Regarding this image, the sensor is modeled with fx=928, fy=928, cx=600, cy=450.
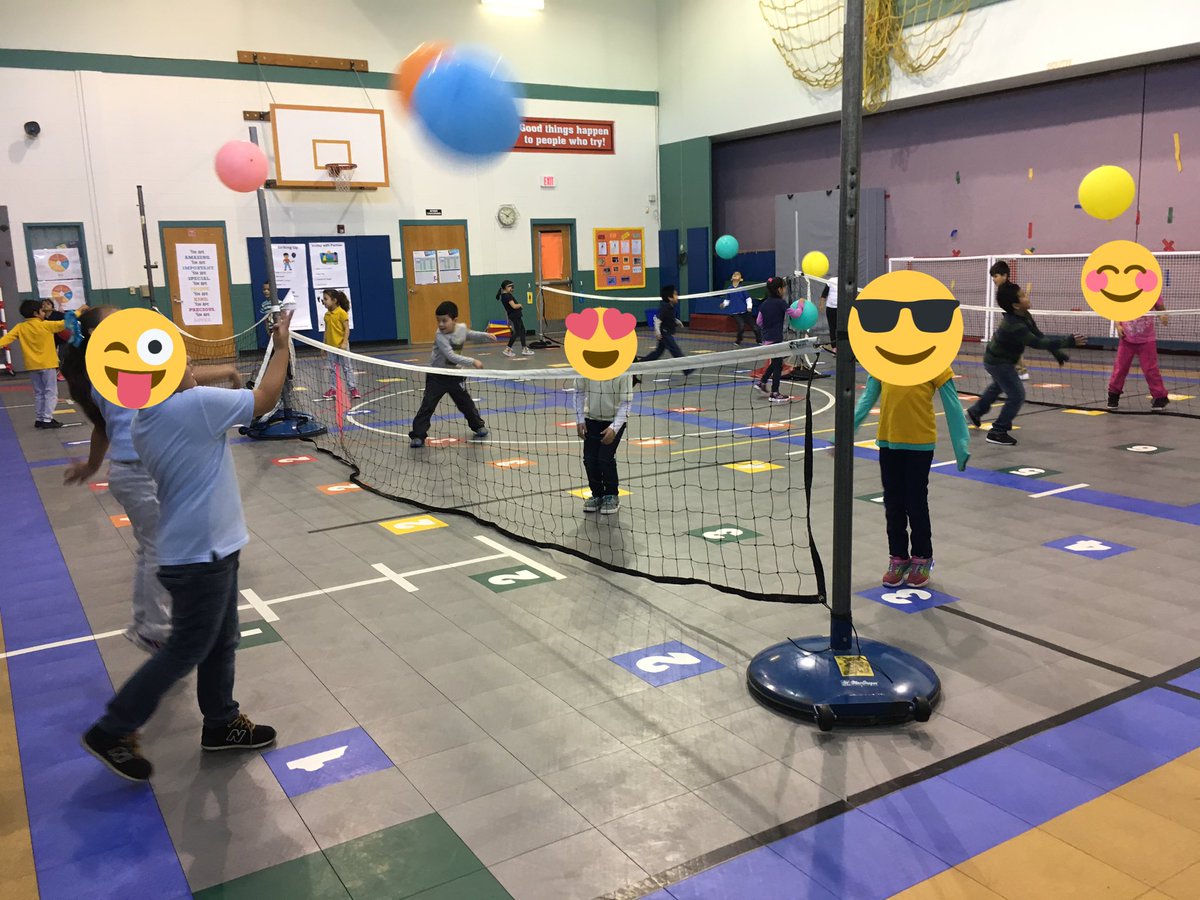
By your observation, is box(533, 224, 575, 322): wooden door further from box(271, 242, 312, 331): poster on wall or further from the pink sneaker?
the pink sneaker

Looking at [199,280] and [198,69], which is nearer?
[198,69]

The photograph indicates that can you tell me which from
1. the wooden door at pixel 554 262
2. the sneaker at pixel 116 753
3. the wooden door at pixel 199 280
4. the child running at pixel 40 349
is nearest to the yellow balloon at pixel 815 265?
the wooden door at pixel 554 262

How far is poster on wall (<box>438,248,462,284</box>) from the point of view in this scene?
1009 inches

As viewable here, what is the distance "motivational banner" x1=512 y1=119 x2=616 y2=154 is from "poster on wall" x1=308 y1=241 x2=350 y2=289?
5813 millimetres

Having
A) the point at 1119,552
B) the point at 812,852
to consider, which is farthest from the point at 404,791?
the point at 1119,552

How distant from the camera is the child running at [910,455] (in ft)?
19.0

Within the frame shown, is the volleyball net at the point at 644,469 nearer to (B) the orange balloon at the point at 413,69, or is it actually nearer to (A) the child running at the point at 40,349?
(B) the orange balloon at the point at 413,69

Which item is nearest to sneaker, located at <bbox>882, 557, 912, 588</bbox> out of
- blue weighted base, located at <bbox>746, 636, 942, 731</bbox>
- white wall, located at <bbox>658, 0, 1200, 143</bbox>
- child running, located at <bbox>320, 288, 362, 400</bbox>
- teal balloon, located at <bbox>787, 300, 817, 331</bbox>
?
blue weighted base, located at <bbox>746, 636, 942, 731</bbox>

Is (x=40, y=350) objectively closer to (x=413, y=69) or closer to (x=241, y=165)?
(x=241, y=165)

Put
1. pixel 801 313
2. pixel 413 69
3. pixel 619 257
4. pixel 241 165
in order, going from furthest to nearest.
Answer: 1. pixel 619 257
2. pixel 801 313
3. pixel 241 165
4. pixel 413 69

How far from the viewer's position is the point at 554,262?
27.7 metres
